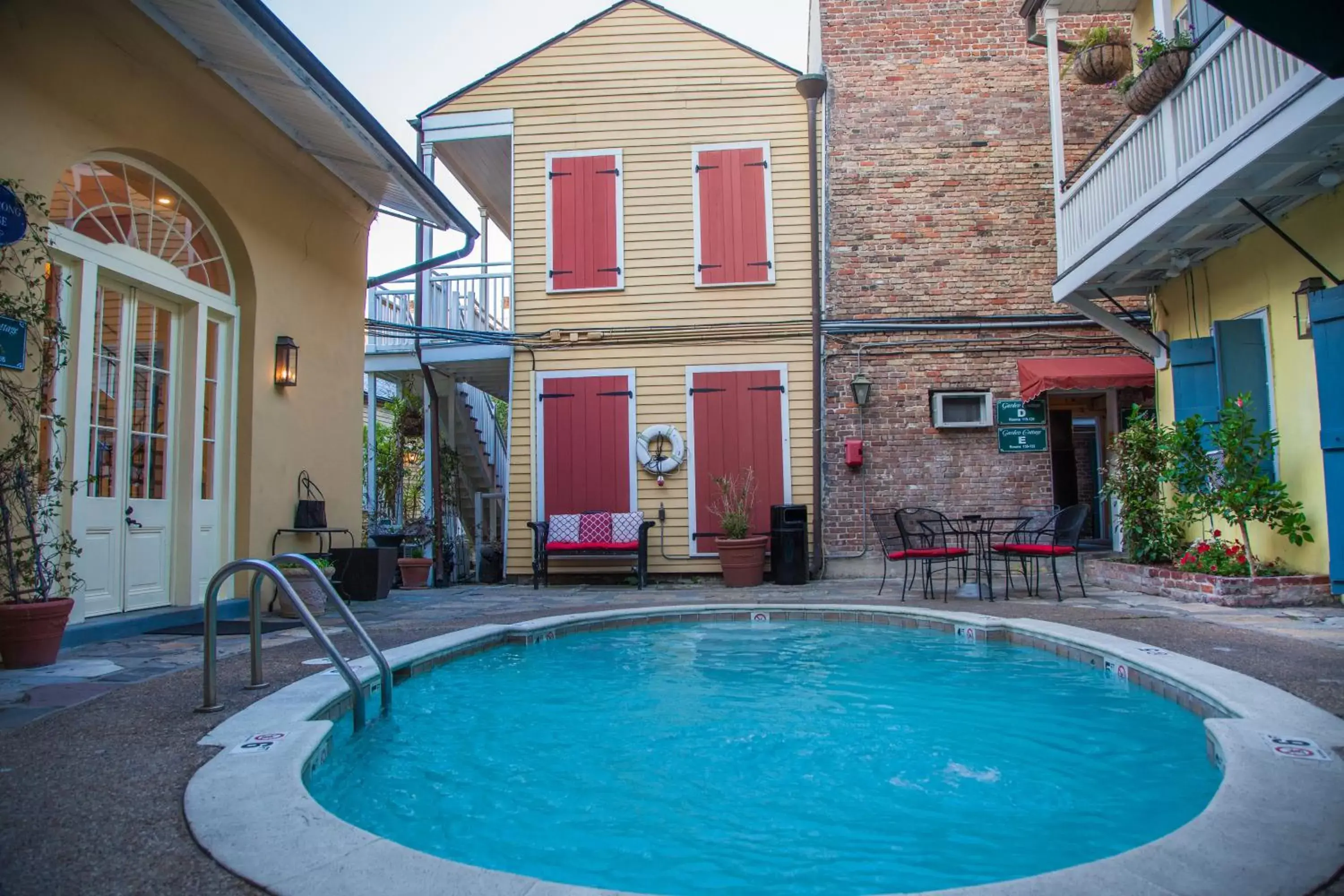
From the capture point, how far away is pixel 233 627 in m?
5.41

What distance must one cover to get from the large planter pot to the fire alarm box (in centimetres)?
534

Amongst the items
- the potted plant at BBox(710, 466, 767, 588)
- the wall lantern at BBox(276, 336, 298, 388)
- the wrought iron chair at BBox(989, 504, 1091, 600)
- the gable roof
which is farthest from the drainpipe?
the wall lantern at BBox(276, 336, 298, 388)

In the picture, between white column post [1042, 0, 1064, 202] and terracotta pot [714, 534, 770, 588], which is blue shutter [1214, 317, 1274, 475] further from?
terracotta pot [714, 534, 770, 588]

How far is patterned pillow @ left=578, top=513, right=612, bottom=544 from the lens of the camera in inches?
359

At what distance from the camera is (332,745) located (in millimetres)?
2977

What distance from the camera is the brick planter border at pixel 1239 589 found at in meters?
5.57

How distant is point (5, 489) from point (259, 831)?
2.94 metres

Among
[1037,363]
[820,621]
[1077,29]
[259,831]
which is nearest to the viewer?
[259,831]

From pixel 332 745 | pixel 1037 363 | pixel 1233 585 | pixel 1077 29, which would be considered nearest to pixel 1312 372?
pixel 1233 585

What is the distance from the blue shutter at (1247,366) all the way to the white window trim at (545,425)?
549 cm

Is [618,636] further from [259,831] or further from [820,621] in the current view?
[259,831]

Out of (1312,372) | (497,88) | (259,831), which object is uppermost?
(497,88)

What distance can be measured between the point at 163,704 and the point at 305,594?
9.28ft

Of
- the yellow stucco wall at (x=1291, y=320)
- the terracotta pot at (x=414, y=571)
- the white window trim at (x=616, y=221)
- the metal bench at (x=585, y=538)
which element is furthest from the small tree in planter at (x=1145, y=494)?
the terracotta pot at (x=414, y=571)
